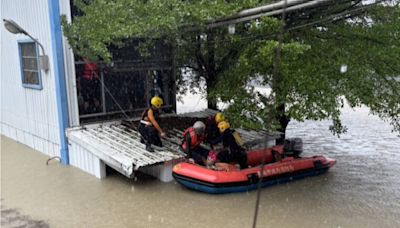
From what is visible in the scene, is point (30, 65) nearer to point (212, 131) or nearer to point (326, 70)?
point (212, 131)

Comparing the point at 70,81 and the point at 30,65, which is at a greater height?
the point at 30,65

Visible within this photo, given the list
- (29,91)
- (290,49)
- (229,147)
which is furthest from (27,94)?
(290,49)

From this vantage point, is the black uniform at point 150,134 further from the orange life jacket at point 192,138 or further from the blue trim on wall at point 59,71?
the blue trim on wall at point 59,71

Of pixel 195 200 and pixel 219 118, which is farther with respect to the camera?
pixel 219 118

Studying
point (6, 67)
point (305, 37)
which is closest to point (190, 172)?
point (305, 37)

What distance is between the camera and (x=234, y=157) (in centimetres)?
882

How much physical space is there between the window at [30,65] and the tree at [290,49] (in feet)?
9.71

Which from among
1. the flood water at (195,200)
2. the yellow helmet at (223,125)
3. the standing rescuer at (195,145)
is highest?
the yellow helmet at (223,125)

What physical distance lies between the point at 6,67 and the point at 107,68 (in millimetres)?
4278

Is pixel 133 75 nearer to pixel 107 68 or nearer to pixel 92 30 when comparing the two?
pixel 107 68

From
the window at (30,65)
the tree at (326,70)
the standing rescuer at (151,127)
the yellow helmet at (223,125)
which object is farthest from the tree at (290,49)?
the window at (30,65)

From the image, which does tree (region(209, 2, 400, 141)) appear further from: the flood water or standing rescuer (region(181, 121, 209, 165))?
the flood water

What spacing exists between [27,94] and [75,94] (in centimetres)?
255

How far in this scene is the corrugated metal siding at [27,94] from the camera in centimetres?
1039
